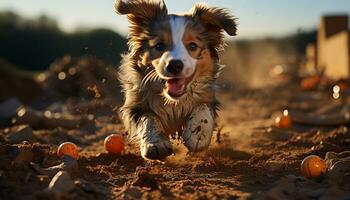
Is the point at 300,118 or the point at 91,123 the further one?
the point at 91,123

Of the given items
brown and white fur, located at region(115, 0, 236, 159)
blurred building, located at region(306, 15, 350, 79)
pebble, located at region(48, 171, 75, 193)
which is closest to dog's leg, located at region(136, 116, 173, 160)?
brown and white fur, located at region(115, 0, 236, 159)

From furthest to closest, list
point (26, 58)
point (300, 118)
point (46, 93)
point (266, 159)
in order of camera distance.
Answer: point (26, 58), point (46, 93), point (300, 118), point (266, 159)

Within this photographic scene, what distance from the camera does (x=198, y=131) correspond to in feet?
19.9

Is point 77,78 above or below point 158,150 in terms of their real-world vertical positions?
above

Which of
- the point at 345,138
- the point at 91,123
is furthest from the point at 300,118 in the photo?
the point at 91,123

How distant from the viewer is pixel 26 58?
40.9 m

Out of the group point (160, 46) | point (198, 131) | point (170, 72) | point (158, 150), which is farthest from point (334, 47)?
point (158, 150)

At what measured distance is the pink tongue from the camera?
5.99 meters

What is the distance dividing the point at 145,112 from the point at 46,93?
12.4 metres

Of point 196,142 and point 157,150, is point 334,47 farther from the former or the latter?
point 157,150

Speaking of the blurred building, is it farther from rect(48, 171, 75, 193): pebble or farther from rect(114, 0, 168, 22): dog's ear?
rect(48, 171, 75, 193): pebble

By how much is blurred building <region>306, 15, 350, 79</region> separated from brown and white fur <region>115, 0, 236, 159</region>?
10.8 meters

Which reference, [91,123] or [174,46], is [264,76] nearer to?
[91,123]

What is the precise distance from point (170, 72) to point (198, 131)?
74 cm
